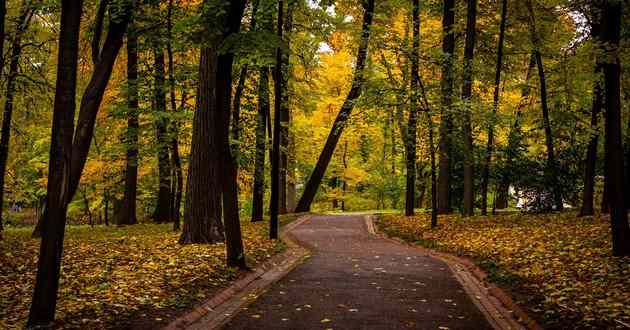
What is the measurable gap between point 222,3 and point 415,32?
1408 cm

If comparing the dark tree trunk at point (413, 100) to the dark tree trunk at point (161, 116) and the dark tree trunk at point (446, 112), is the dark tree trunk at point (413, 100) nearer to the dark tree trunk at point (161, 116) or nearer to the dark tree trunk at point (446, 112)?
the dark tree trunk at point (446, 112)

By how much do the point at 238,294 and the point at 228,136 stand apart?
3133 mm

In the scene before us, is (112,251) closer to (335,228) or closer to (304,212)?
(335,228)

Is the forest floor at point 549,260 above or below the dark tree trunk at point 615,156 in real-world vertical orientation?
below

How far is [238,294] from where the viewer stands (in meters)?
9.92

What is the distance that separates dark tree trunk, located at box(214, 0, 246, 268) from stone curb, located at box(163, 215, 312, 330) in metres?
0.74

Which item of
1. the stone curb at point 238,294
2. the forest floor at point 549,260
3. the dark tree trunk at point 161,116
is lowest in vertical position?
the stone curb at point 238,294

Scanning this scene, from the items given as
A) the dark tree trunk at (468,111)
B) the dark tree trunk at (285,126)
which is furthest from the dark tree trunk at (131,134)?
the dark tree trunk at (468,111)

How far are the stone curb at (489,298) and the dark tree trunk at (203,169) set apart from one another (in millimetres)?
6239

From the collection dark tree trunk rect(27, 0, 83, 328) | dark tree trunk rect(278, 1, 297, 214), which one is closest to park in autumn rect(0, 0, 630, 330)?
dark tree trunk rect(27, 0, 83, 328)

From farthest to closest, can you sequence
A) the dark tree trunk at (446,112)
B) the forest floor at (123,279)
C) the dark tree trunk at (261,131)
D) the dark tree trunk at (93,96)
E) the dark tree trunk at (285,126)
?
1. the dark tree trunk at (285,126)
2. the dark tree trunk at (261,131)
3. the dark tree trunk at (446,112)
4. the dark tree trunk at (93,96)
5. the forest floor at (123,279)

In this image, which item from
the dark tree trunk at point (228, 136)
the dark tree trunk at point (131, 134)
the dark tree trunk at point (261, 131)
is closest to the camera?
the dark tree trunk at point (228, 136)

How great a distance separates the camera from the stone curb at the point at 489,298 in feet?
25.7

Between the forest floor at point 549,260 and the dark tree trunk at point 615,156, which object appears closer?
the forest floor at point 549,260
